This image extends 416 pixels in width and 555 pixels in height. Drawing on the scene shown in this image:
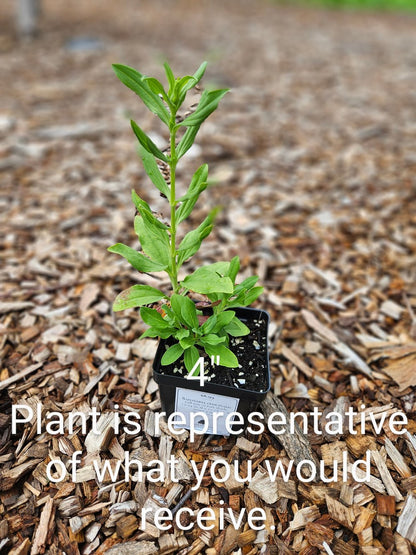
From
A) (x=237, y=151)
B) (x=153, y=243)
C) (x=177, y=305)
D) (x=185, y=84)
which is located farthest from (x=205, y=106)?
(x=237, y=151)

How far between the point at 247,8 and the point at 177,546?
36.0 feet

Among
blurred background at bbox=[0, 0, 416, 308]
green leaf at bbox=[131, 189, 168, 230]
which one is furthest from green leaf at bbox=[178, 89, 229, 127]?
blurred background at bbox=[0, 0, 416, 308]

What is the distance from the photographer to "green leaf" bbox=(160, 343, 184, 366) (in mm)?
1438

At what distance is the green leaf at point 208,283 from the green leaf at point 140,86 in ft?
1.63

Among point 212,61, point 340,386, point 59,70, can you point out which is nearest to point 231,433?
point 340,386

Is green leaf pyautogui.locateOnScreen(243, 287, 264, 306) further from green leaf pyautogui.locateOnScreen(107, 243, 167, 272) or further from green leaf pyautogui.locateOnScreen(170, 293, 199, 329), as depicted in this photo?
green leaf pyautogui.locateOnScreen(107, 243, 167, 272)

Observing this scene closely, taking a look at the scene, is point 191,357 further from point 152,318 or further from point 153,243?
point 153,243

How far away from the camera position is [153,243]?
57.5 inches

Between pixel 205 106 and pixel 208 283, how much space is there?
531 millimetres

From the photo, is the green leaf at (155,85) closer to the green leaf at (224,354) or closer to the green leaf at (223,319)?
the green leaf at (223,319)

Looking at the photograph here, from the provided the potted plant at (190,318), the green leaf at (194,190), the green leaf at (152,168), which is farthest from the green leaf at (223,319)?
the green leaf at (152,168)

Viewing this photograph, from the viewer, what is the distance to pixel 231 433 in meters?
1.61

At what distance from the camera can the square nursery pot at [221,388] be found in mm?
1437

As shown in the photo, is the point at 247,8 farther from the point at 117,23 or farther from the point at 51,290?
the point at 51,290
